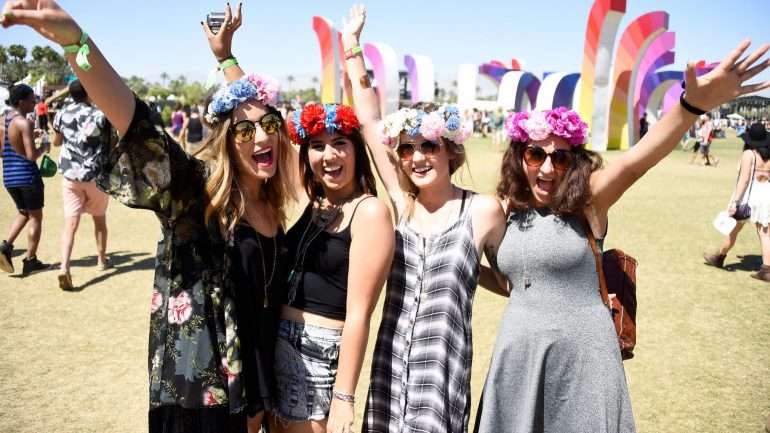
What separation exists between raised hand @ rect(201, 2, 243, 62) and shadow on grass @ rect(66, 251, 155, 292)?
4.72 meters

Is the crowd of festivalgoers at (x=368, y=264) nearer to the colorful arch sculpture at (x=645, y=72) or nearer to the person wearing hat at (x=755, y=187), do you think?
the person wearing hat at (x=755, y=187)

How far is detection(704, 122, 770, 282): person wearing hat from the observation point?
720 centimetres

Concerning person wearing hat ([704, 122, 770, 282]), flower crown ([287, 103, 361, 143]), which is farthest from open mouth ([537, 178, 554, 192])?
person wearing hat ([704, 122, 770, 282])

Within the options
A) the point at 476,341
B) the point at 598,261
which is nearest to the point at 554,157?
A: the point at 598,261

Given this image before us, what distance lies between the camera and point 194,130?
14773mm

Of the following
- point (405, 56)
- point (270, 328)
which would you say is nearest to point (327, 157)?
point (270, 328)

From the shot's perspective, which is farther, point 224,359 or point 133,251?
point 133,251

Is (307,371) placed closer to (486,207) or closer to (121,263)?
(486,207)

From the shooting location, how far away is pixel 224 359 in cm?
213

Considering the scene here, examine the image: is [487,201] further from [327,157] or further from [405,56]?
[405,56]

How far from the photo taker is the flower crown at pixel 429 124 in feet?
7.96

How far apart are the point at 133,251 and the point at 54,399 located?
4314mm

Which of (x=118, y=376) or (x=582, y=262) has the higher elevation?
(x=582, y=262)

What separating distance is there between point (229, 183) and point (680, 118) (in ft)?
5.85
